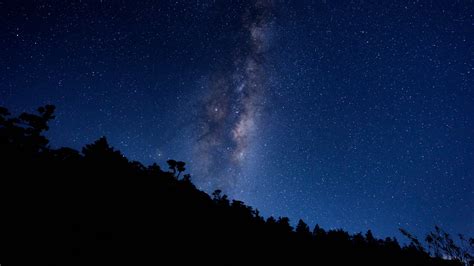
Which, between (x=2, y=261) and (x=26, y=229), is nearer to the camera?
(x=2, y=261)

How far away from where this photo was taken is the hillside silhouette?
57.7 ft

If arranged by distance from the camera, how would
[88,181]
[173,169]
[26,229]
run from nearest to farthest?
[26,229] → [88,181] → [173,169]

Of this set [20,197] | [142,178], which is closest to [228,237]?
[142,178]

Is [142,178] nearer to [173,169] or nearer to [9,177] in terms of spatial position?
[9,177]

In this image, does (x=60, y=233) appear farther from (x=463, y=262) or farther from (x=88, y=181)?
(x=463, y=262)

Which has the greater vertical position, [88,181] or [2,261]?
[88,181]

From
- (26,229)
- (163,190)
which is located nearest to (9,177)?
(26,229)

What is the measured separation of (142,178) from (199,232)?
7.22 metres

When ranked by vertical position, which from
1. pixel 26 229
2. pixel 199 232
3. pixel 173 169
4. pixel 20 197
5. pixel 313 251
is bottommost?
pixel 26 229

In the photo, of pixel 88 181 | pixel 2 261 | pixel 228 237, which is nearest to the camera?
pixel 2 261

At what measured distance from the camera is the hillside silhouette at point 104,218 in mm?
17578

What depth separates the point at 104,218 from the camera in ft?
68.1

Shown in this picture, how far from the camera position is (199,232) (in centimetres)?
2639

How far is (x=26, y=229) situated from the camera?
17.2 meters
